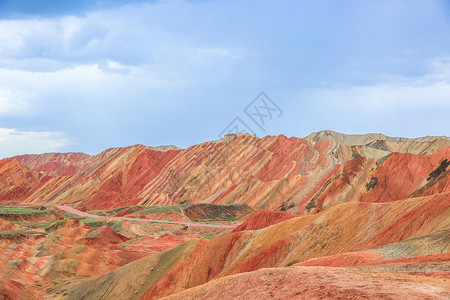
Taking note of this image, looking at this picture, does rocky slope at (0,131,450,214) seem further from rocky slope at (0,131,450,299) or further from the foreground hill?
the foreground hill

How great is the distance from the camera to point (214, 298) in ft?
49.3

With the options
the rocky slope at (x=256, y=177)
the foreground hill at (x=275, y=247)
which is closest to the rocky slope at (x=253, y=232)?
the foreground hill at (x=275, y=247)

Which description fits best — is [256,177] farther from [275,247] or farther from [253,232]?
[275,247]

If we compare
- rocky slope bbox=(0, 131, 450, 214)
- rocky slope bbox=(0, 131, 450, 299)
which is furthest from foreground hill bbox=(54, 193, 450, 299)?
rocky slope bbox=(0, 131, 450, 214)

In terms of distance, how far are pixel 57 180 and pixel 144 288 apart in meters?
129

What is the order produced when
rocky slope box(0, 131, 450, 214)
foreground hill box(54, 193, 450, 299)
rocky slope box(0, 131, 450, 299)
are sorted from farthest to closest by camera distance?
1. rocky slope box(0, 131, 450, 214)
2. foreground hill box(54, 193, 450, 299)
3. rocky slope box(0, 131, 450, 299)

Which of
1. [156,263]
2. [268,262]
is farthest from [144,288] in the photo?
[268,262]

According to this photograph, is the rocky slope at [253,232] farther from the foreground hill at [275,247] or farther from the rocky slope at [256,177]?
the rocky slope at [256,177]

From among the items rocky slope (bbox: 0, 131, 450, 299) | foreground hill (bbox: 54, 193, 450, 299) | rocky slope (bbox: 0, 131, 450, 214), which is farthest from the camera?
rocky slope (bbox: 0, 131, 450, 214)

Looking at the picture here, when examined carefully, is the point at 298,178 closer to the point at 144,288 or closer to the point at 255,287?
the point at 144,288

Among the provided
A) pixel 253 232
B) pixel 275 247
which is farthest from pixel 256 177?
pixel 275 247

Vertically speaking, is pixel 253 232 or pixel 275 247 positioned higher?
pixel 253 232

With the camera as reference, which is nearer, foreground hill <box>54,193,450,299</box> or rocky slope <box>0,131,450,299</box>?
rocky slope <box>0,131,450,299</box>

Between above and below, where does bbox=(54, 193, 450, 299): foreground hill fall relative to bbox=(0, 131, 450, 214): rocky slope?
below
